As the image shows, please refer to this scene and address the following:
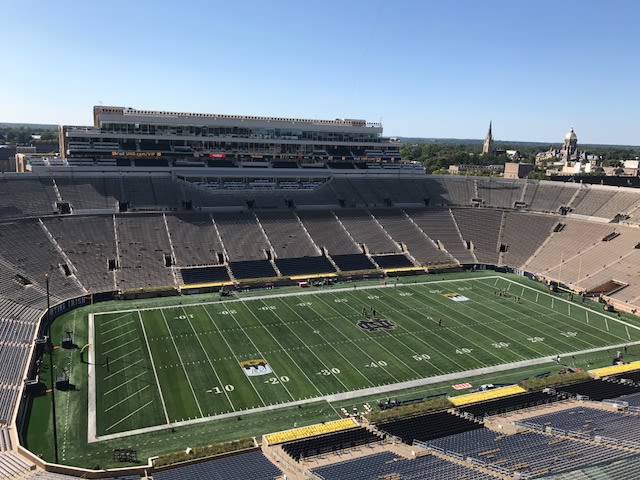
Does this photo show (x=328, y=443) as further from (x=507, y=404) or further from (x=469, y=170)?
(x=469, y=170)

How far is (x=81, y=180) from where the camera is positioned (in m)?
59.4

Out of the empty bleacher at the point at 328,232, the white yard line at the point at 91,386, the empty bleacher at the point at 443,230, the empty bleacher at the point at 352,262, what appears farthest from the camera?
the empty bleacher at the point at 443,230

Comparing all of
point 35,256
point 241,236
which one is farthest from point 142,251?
point 241,236

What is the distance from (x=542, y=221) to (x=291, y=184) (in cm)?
3417

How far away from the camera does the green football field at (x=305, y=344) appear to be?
29.3 m

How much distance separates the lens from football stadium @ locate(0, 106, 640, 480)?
76.7 feet

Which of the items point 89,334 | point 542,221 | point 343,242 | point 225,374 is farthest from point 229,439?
point 542,221

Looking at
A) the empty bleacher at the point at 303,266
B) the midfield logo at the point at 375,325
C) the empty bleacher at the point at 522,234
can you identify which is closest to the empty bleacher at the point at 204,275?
the empty bleacher at the point at 303,266

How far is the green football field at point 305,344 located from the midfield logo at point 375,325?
0.30 feet

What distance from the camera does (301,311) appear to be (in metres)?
43.8

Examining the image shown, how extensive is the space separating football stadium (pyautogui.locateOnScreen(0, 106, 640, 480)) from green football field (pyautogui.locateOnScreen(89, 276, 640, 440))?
0.20 metres

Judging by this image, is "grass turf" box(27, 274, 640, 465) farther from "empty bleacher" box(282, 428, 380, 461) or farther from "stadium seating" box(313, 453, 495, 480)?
"stadium seating" box(313, 453, 495, 480)

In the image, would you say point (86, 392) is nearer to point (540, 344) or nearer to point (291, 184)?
point (540, 344)

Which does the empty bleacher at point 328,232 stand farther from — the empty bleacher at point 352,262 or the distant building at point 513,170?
the distant building at point 513,170
